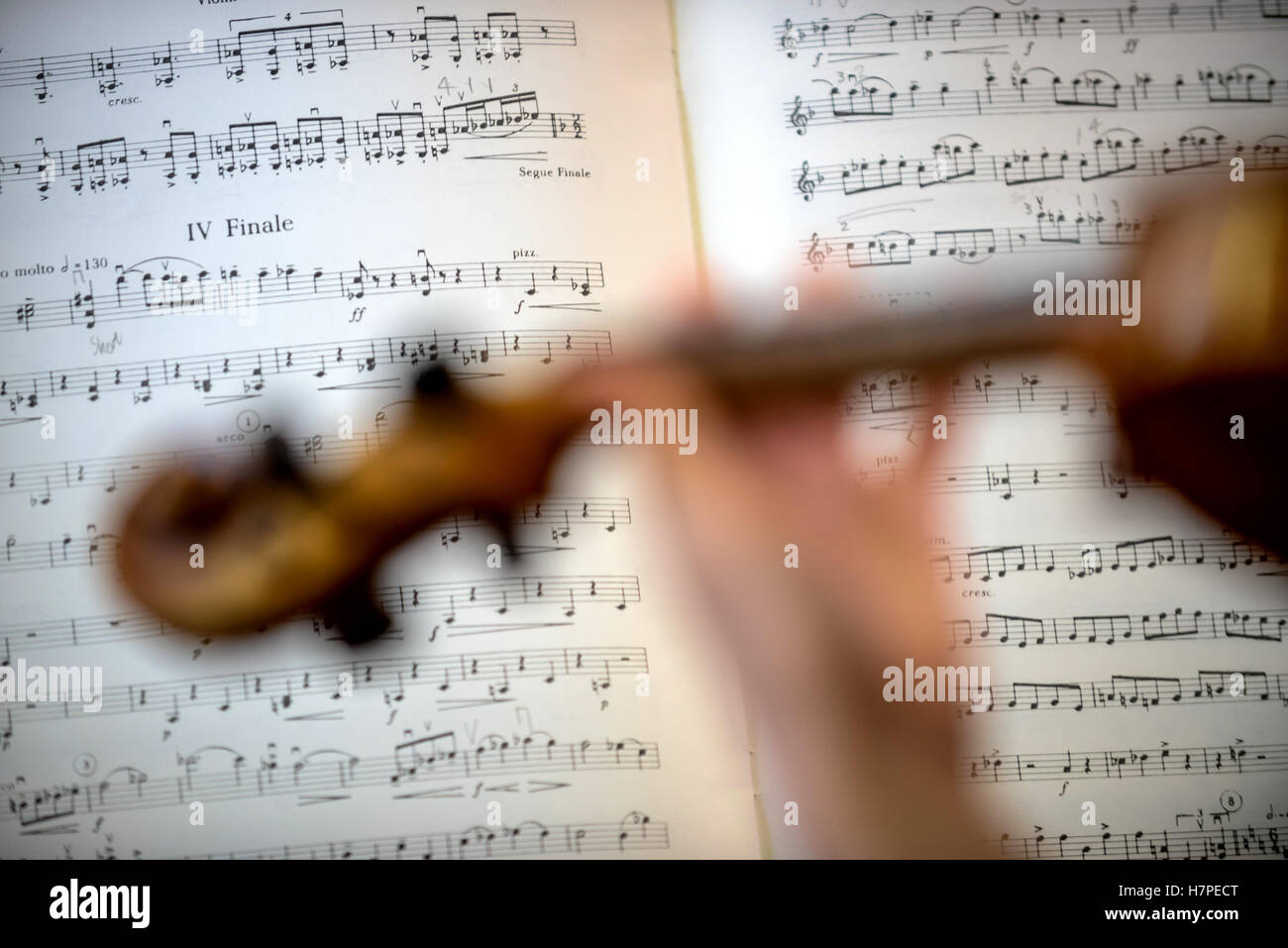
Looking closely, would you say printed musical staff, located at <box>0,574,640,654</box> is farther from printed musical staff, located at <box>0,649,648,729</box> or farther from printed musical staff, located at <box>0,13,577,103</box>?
printed musical staff, located at <box>0,13,577,103</box>

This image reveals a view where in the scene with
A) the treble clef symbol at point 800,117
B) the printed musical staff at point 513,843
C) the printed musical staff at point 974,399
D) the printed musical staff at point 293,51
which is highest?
the printed musical staff at point 293,51

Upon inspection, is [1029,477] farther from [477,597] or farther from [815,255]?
[477,597]

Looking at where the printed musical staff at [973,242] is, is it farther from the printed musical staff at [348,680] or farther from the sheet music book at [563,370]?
the printed musical staff at [348,680]

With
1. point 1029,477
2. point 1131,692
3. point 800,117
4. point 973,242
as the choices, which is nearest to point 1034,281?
point 973,242

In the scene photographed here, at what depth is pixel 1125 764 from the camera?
2.91ft

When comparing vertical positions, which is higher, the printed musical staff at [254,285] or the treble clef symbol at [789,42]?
the treble clef symbol at [789,42]

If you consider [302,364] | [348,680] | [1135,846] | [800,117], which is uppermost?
[800,117]

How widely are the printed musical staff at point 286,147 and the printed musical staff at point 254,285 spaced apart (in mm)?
120

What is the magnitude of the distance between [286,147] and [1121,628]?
3.81ft

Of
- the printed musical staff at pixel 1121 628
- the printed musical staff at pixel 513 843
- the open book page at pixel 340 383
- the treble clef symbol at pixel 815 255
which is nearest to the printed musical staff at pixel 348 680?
the open book page at pixel 340 383

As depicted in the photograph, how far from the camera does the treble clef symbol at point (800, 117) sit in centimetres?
93

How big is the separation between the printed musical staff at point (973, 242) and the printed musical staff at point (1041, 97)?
0.14 meters

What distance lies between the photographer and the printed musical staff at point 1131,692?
0.89 m
